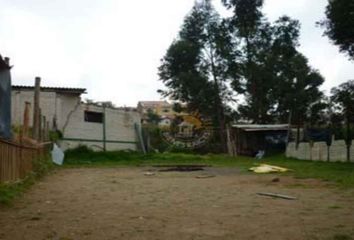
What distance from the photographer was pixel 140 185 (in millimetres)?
12844

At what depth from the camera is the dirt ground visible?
20.1 ft

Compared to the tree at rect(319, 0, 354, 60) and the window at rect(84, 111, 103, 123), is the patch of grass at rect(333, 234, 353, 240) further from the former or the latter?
the window at rect(84, 111, 103, 123)

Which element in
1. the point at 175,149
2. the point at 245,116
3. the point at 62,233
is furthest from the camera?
the point at 245,116

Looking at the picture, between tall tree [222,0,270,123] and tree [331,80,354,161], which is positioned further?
tall tree [222,0,270,123]

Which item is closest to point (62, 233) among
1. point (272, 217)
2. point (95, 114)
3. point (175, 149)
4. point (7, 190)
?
point (272, 217)

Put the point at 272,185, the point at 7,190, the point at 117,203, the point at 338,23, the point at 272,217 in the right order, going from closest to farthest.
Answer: the point at 272,217
the point at 117,203
the point at 7,190
the point at 272,185
the point at 338,23

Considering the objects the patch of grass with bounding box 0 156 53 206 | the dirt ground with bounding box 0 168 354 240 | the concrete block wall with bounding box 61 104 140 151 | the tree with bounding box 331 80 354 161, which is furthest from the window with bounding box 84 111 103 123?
the dirt ground with bounding box 0 168 354 240

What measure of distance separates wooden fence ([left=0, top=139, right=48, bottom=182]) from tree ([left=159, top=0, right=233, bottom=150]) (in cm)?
2589

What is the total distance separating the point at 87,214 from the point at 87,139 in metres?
23.6

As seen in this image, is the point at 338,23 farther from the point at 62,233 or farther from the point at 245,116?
the point at 245,116

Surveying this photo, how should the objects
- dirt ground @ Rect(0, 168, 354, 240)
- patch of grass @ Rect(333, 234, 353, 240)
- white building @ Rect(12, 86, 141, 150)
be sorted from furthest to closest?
1. white building @ Rect(12, 86, 141, 150)
2. dirt ground @ Rect(0, 168, 354, 240)
3. patch of grass @ Rect(333, 234, 353, 240)

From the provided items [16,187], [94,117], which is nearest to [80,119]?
[94,117]

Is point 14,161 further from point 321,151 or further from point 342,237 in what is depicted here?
point 321,151

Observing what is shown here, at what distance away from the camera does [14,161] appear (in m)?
11.8
